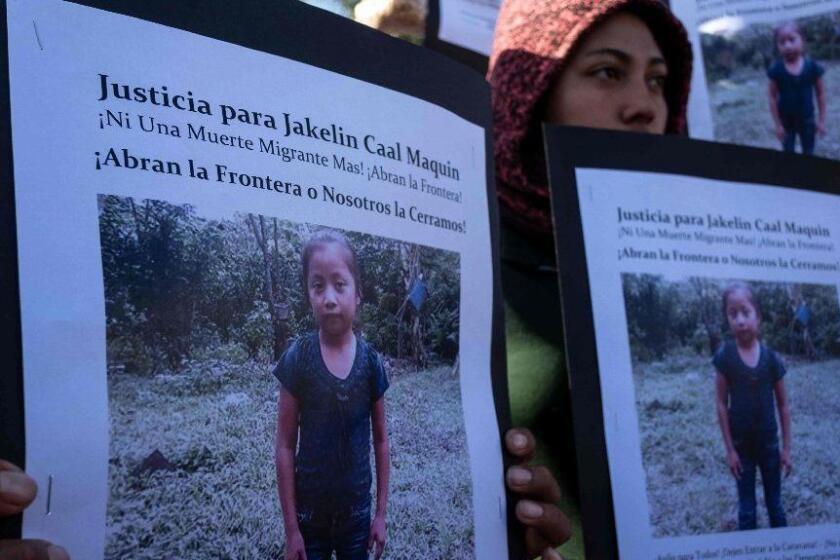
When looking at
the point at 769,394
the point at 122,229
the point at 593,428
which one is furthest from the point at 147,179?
the point at 769,394

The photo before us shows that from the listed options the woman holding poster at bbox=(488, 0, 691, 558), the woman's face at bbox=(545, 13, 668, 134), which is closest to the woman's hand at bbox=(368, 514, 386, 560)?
the woman holding poster at bbox=(488, 0, 691, 558)

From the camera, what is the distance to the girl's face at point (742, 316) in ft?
2.92

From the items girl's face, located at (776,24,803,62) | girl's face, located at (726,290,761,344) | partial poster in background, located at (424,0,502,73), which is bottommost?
girl's face, located at (726,290,761,344)

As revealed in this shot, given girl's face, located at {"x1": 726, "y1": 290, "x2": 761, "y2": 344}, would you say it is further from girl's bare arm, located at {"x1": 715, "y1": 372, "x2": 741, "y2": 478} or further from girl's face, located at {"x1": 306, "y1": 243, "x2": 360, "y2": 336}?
girl's face, located at {"x1": 306, "y1": 243, "x2": 360, "y2": 336}

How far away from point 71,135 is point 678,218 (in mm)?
600

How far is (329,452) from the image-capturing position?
0.59 metres

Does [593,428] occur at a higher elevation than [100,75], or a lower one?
lower

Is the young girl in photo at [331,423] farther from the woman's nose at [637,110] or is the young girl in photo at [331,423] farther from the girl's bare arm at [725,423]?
the woman's nose at [637,110]

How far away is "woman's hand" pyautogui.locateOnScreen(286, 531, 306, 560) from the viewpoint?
1.82 feet

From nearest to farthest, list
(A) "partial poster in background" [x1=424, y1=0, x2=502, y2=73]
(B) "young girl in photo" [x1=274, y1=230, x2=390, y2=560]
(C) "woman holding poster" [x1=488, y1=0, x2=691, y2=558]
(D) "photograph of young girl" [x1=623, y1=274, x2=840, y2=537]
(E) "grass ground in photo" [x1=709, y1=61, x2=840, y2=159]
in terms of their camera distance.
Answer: (B) "young girl in photo" [x1=274, y1=230, x2=390, y2=560], (D) "photograph of young girl" [x1=623, y1=274, x2=840, y2=537], (C) "woman holding poster" [x1=488, y1=0, x2=691, y2=558], (E) "grass ground in photo" [x1=709, y1=61, x2=840, y2=159], (A) "partial poster in background" [x1=424, y1=0, x2=502, y2=73]

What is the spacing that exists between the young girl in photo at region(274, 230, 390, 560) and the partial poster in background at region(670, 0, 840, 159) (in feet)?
3.05

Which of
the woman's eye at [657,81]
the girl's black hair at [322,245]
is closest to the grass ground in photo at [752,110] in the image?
the woman's eye at [657,81]

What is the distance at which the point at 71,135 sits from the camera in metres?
0.53

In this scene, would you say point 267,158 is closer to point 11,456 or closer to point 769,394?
point 11,456
